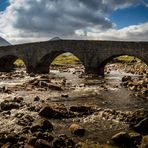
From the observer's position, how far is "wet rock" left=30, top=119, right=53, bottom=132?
16.9m

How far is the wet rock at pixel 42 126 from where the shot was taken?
16878 mm

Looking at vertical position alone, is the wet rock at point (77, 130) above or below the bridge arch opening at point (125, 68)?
below

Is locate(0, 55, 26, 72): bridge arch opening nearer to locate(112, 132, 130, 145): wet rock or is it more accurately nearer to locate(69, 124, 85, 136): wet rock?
locate(69, 124, 85, 136): wet rock

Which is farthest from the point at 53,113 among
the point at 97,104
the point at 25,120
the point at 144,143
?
the point at 144,143

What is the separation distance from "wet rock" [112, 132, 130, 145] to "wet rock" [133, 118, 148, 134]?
191cm

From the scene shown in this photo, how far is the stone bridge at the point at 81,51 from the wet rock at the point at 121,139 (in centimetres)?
2881

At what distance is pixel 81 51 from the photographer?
5109cm

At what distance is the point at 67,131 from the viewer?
1692 centimetres

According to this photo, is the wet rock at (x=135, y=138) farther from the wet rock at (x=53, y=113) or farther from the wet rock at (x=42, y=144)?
the wet rock at (x=53, y=113)

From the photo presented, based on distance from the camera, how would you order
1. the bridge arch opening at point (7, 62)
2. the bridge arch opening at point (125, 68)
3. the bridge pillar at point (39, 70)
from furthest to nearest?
the bridge arch opening at point (7, 62), the bridge pillar at point (39, 70), the bridge arch opening at point (125, 68)

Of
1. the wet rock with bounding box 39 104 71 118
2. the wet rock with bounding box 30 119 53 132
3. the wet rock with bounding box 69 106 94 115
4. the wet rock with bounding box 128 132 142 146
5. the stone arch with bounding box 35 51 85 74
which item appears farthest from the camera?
the stone arch with bounding box 35 51 85 74

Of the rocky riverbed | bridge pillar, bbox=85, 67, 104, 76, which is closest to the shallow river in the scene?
the rocky riverbed

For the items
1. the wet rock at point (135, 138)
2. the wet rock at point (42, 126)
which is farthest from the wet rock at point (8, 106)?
the wet rock at point (135, 138)

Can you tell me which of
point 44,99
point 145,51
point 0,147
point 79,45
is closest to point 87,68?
point 79,45
